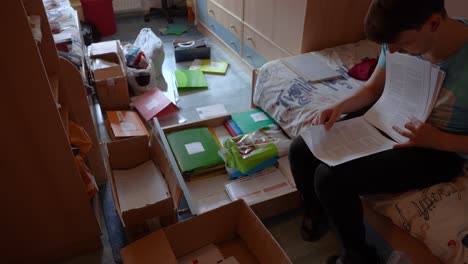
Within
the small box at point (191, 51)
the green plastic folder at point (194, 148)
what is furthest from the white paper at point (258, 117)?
the small box at point (191, 51)

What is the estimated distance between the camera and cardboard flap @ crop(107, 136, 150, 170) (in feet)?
5.76

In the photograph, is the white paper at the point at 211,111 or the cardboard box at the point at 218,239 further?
the white paper at the point at 211,111

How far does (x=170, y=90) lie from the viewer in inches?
107

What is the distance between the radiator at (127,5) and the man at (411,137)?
3.35m

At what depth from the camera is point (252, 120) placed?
2104 millimetres

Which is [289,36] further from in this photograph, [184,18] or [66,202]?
[184,18]

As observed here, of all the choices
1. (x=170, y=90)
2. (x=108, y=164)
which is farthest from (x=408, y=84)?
(x=170, y=90)

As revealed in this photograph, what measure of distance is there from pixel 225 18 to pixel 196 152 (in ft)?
5.46

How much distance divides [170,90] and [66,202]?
1444mm

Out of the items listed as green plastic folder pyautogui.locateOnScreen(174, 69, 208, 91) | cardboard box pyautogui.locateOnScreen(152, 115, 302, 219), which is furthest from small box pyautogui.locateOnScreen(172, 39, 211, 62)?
cardboard box pyautogui.locateOnScreen(152, 115, 302, 219)

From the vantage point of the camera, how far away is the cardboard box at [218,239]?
1330 millimetres

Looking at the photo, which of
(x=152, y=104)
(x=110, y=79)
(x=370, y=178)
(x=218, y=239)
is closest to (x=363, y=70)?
(x=370, y=178)

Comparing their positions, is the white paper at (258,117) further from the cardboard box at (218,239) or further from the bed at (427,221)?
the cardboard box at (218,239)

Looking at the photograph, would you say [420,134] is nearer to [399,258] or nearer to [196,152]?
[399,258]
